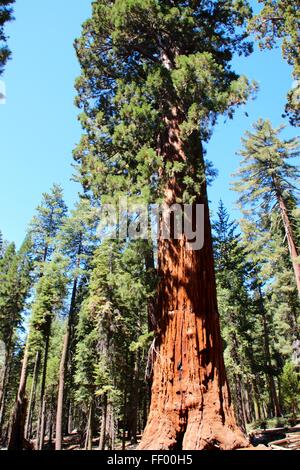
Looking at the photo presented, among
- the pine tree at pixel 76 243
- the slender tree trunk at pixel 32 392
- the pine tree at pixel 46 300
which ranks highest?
the pine tree at pixel 76 243

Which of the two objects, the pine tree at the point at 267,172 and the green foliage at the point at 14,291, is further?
the green foliage at the point at 14,291

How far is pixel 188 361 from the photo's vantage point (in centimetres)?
570

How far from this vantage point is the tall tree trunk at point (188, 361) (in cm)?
527

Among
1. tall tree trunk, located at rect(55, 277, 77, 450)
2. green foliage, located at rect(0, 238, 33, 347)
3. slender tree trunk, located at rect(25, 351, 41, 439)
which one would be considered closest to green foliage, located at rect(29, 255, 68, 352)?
tall tree trunk, located at rect(55, 277, 77, 450)

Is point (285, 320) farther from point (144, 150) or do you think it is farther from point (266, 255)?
point (144, 150)

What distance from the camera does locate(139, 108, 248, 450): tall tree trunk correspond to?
207 inches

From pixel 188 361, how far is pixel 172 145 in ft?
14.3

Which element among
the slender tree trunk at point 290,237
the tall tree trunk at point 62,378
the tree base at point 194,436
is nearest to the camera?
the tree base at point 194,436

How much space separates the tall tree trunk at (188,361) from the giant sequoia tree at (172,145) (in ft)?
0.05

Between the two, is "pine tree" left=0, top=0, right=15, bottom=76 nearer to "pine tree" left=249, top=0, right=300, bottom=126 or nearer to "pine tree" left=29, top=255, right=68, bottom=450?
"pine tree" left=249, top=0, right=300, bottom=126

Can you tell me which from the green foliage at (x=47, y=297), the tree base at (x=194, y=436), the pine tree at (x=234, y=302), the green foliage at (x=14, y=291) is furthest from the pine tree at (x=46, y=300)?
the tree base at (x=194, y=436)

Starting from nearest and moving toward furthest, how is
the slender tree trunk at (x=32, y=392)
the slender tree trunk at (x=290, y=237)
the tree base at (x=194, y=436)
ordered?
the tree base at (x=194, y=436)
the slender tree trunk at (x=290, y=237)
the slender tree trunk at (x=32, y=392)

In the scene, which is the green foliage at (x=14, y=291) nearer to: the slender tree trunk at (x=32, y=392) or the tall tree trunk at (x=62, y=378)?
the slender tree trunk at (x=32, y=392)

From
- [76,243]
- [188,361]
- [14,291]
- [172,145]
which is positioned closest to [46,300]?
[76,243]
